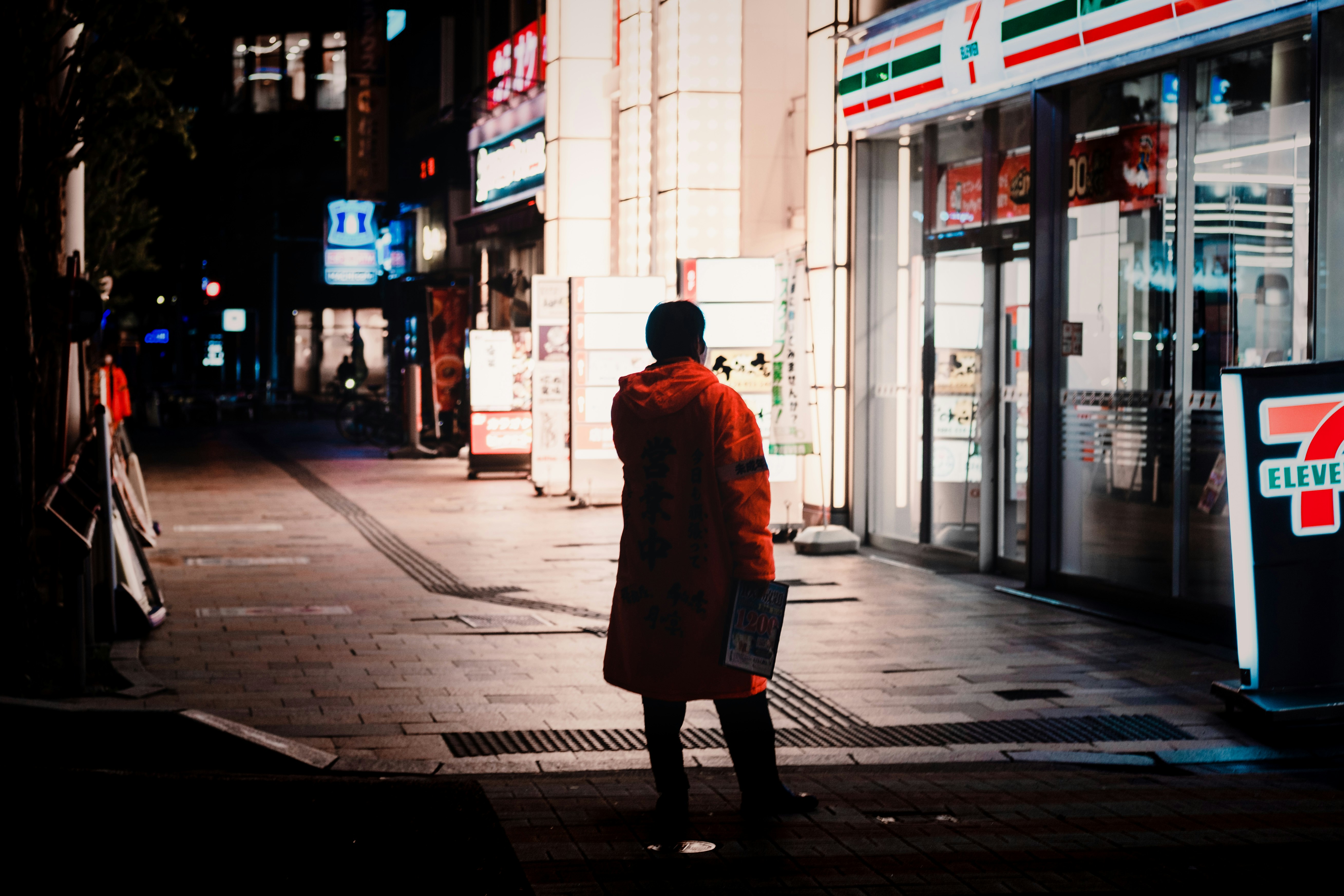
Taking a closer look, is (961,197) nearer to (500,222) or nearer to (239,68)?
(500,222)

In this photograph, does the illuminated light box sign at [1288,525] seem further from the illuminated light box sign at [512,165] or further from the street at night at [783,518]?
the illuminated light box sign at [512,165]

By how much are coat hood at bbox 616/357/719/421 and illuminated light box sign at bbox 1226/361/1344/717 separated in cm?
292

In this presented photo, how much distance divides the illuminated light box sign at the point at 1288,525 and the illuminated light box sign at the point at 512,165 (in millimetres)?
15931

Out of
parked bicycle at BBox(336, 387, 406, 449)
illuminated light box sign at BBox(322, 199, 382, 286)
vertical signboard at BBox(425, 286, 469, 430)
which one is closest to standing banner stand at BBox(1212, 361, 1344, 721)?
vertical signboard at BBox(425, 286, 469, 430)

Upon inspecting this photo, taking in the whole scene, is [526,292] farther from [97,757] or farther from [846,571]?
[97,757]

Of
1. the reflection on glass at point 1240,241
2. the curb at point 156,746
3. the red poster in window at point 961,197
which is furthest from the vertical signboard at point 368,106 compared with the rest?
the curb at point 156,746

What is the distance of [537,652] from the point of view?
8773 mm

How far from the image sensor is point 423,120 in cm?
3244

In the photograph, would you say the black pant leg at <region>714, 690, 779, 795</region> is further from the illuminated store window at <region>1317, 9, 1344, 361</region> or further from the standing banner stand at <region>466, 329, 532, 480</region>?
the standing banner stand at <region>466, 329, 532, 480</region>

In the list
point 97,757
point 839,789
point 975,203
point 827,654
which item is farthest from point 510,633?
point 975,203

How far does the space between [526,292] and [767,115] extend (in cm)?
929

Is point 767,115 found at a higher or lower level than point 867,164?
higher

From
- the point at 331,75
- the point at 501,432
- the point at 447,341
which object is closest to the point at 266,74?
the point at 331,75

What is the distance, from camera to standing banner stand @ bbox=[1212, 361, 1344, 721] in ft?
22.2
